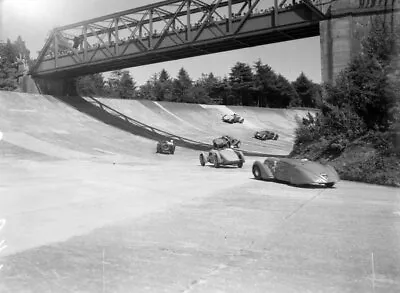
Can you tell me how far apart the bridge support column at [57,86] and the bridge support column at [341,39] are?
4308 cm

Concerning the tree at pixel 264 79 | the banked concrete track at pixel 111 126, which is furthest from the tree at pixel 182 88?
the banked concrete track at pixel 111 126

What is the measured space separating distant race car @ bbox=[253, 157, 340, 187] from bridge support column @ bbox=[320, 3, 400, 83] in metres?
15.7

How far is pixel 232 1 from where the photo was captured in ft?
149

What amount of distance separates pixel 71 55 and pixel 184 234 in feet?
171

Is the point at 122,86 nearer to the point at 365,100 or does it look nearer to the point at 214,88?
the point at 214,88

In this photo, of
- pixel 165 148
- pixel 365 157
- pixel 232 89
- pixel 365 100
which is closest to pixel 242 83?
pixel 232 89

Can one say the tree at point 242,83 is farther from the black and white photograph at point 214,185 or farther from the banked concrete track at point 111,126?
the black and white photograph at point 214,185

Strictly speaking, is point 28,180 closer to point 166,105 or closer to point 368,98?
point 368,98

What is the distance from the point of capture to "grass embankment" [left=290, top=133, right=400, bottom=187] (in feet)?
60.4

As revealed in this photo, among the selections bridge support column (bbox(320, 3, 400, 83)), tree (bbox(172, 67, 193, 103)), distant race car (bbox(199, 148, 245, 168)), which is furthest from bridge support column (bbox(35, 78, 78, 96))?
tree (bbox(172, 67, 193, 103))

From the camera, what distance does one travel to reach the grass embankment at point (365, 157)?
18.4 meters

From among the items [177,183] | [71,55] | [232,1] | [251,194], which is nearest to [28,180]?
[177,183]

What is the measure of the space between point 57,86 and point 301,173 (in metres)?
55.1

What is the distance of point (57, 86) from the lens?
211 feet
